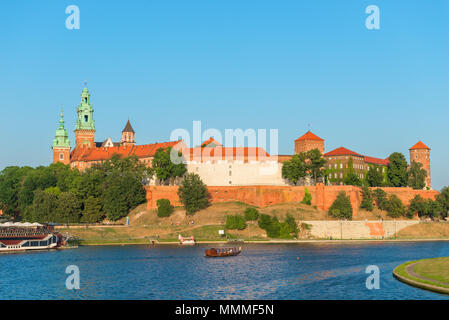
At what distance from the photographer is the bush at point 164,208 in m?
95.1

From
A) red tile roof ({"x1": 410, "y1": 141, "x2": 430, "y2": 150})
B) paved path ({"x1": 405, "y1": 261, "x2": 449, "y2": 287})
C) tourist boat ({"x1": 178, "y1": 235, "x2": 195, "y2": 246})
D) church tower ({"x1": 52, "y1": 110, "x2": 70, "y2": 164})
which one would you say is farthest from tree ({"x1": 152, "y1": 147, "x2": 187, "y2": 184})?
paved path ({"x1": 405, "y1": 261, "x2": 449, "y2": 287})

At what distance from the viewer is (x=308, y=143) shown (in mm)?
119500

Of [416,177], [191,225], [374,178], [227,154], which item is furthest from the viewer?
[416,177]

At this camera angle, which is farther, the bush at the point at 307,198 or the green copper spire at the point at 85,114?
the green copper spire at the point at 85,114

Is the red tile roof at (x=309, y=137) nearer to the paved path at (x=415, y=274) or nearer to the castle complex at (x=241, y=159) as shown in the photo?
the castle complex at (x=241, y=159)

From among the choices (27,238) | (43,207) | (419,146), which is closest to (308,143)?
(419,146)

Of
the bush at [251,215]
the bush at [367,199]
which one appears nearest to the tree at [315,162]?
the bush at [367,199]

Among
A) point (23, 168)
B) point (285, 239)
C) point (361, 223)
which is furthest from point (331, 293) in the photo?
point (23, 168)

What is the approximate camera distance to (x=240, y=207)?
97000mm

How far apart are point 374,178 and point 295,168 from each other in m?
19.7

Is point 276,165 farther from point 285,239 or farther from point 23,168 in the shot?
point 23,168

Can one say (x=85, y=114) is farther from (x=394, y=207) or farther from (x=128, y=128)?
(x=394, y=207)

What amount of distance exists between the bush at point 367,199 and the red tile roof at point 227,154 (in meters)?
20.0

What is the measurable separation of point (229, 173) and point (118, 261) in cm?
4913
